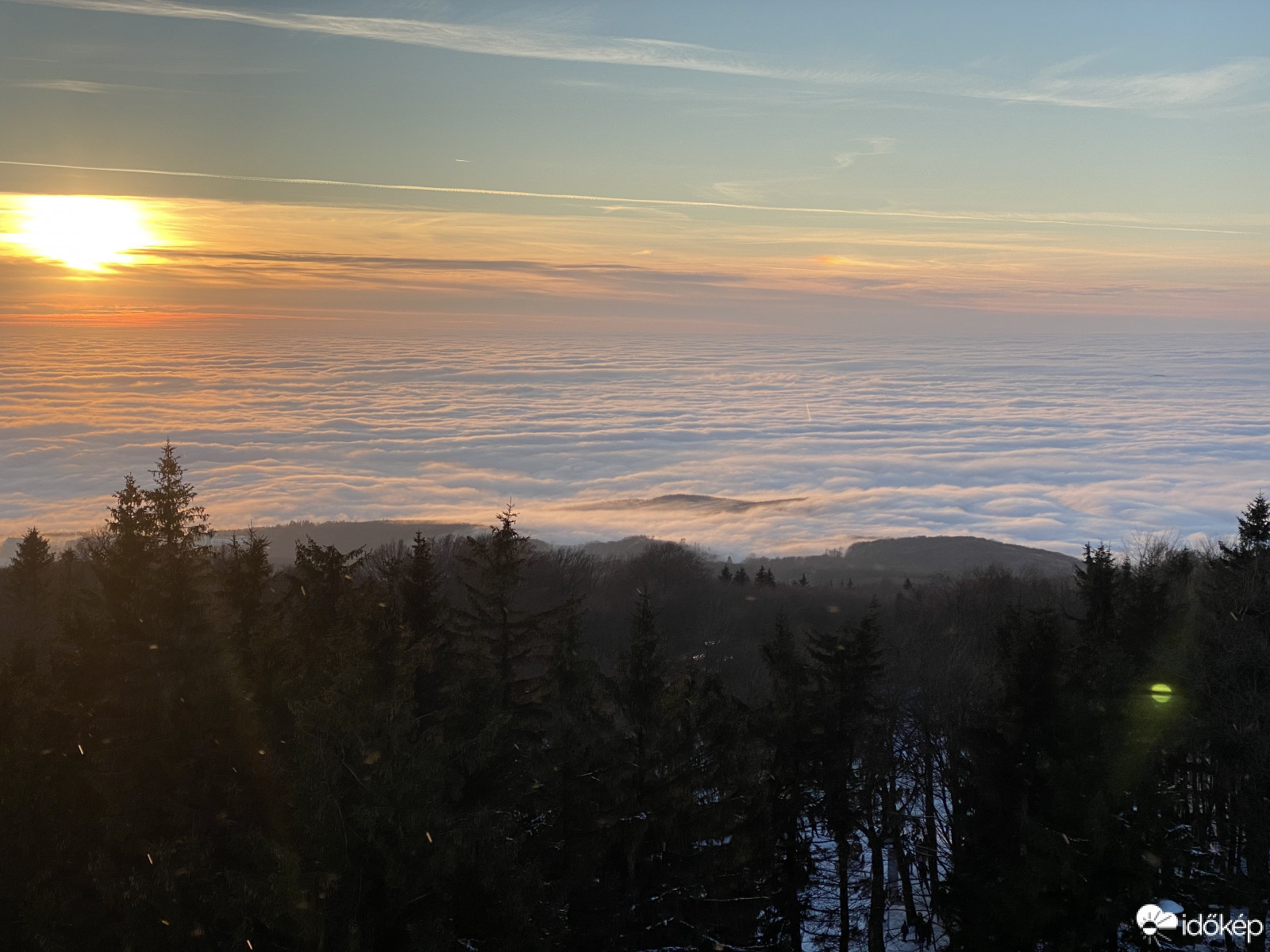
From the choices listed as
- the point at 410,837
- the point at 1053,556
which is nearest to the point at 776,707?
the point at 410,837

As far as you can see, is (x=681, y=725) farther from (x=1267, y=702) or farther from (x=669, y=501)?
(x=669, y=501)

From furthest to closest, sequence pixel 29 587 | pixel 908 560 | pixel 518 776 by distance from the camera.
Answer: pixel 908 560, pixel 29 587, pixel 518 776

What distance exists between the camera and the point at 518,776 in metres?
13.8

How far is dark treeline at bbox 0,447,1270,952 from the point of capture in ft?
37.0

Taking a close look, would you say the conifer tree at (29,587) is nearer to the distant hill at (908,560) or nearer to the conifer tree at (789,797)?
the conifer tree at (789,797)

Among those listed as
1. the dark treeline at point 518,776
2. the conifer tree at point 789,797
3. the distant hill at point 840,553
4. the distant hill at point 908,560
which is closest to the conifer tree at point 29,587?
the dark treeline at point 518,776

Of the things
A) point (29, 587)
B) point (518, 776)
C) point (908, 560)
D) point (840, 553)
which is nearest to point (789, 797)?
point (518, 776)

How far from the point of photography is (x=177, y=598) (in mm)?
14508

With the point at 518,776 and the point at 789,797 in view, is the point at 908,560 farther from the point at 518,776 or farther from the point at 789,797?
the point at 518,776

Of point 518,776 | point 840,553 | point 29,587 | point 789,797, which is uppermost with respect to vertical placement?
point 840,553

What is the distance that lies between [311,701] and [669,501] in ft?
304

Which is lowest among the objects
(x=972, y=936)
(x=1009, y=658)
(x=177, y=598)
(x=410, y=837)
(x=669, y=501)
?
(x=972, y=936)

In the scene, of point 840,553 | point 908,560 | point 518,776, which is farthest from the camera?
point 840,553

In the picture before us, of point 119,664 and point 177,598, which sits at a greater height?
point 177,598
